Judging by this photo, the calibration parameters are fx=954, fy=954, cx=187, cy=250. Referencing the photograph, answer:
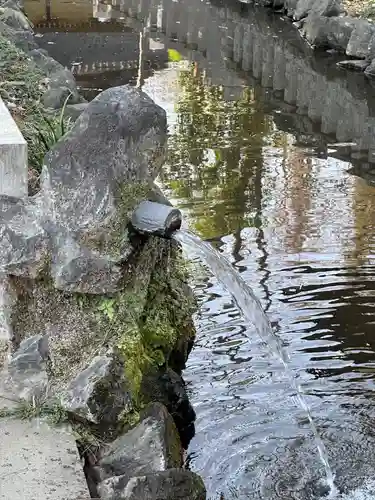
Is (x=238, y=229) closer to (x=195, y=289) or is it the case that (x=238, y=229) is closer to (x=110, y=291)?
(x=195, y=289)

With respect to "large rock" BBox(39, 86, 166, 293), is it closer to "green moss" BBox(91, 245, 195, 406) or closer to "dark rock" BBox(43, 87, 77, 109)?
"green moss" BBox(91, 245, 195, 406)

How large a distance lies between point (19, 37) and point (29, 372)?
928cm

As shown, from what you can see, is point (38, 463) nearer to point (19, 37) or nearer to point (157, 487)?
point (157, 487)

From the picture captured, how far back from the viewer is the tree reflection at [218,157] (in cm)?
944

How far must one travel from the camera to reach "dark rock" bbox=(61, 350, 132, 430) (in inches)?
178

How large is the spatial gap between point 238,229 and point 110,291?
14.2 feet

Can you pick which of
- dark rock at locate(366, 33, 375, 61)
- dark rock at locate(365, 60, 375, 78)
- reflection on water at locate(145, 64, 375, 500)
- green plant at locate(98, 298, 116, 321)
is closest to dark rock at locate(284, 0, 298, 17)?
dark rock at locate(366, 33, 375, 61)

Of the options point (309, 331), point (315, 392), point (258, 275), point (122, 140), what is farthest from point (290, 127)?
point (122, 140)

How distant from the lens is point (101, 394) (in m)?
4.54

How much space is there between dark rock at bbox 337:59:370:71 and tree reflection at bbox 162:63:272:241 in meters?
2.29

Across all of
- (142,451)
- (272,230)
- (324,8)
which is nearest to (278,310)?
(272,230)

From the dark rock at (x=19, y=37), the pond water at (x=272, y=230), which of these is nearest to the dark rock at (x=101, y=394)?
the pond water at (x=272, y=230)

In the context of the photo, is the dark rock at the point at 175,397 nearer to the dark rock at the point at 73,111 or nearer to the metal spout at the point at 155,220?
the metal spout at the point at 155,220

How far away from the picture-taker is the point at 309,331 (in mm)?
6992
